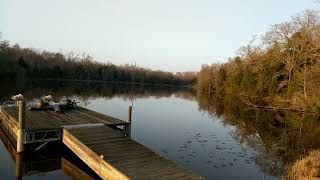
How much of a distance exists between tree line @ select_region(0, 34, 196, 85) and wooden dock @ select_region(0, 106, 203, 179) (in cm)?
5026

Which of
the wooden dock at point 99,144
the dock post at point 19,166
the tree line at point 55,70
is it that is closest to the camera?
the wooden dock at point 99,144

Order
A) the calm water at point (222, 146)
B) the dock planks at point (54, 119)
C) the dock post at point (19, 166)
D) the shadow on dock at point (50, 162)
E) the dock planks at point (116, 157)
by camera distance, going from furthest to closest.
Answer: the dock planks at point (54, 119)
the calm water at point (222, 146)
the shadow on dock at point (50, 162)
the dock post at point (19, 166)
the dock planks at point (116, 157)

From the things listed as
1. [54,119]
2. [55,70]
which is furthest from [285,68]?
[55,70]

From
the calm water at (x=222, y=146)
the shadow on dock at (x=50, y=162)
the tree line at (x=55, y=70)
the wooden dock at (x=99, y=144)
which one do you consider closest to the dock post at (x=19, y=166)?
the shadow on dock at (x=50, y=162)

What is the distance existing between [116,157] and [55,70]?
274 ft

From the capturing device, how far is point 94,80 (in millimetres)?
101875

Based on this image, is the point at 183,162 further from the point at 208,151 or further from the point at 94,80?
the point at 94,80

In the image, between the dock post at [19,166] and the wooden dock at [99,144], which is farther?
the dock post at [19,166]

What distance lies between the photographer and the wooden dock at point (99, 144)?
29.3 feet

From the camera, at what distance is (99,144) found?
11.3m

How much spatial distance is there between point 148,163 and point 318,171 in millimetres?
6270

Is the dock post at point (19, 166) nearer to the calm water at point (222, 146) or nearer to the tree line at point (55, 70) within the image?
the calm water at point (222, 146)

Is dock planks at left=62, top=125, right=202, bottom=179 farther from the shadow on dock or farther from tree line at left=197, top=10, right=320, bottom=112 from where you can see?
tree line at left=197, top=10, right=320, bottom=112

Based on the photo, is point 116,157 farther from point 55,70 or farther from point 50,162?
point 55,70
